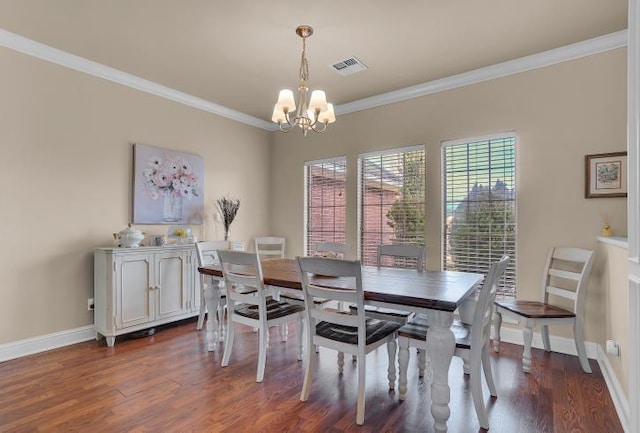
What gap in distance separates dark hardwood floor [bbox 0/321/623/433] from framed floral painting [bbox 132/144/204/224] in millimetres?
1536

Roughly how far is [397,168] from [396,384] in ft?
8.25

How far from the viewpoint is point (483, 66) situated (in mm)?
3428

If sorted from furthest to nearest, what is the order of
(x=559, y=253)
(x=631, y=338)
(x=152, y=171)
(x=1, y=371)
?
(x=152, y=171)
(x=559, y=253)
(x=1, y=371)
(x=631, y=338)

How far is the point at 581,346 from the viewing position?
2703 mm

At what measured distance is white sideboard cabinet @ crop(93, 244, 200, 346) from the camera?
327cm

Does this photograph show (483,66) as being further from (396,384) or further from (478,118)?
(396,384)

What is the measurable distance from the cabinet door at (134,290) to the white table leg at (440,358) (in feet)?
9.49

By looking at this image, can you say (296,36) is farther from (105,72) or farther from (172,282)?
(172,282)

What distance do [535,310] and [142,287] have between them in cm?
365

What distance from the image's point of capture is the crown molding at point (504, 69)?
2.90 metres

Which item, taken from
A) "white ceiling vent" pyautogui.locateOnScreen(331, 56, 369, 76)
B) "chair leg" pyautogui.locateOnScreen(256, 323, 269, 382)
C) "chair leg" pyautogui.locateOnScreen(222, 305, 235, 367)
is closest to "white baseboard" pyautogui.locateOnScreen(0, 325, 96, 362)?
"chair leg" pyautogui.locateOnScreen(222, 305, 235, 367)

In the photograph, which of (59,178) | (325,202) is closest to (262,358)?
(59,178)

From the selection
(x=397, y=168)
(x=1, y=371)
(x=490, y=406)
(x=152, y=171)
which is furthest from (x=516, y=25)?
(x=1, y=371)

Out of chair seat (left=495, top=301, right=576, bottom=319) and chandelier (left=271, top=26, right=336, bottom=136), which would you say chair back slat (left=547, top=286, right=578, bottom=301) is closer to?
chair seat (left=495, top=301, right=576, bottom=319)
